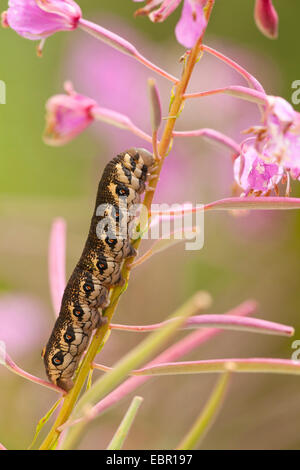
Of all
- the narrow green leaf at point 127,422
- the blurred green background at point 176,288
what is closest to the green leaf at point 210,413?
the narrow green leaf at point 127,422

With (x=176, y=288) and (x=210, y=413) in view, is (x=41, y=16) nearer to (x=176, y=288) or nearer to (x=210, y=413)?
(x=210, y=413)

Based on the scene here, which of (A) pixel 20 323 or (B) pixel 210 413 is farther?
(A) pixel 20 323

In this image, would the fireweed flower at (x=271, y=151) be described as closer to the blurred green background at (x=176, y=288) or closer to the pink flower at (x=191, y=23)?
the pink flower at (x=191, y=23)

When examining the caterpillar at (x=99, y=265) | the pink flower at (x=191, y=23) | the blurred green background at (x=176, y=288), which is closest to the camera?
the pink flower at (x=191, y=23)

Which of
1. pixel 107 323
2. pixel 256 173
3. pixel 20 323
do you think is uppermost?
pixel 256 173

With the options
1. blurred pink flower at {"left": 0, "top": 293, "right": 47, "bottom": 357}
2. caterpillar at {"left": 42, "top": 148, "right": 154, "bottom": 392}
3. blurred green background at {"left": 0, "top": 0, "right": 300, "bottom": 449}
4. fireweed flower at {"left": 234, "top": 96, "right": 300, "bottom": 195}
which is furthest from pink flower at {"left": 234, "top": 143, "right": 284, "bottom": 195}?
blurred pink flower at {"left": 0, "top": 293, "right": 47, "bottom": 357}

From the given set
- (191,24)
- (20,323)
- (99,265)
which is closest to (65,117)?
(191,24)

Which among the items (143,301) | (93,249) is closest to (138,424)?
(143,301)
